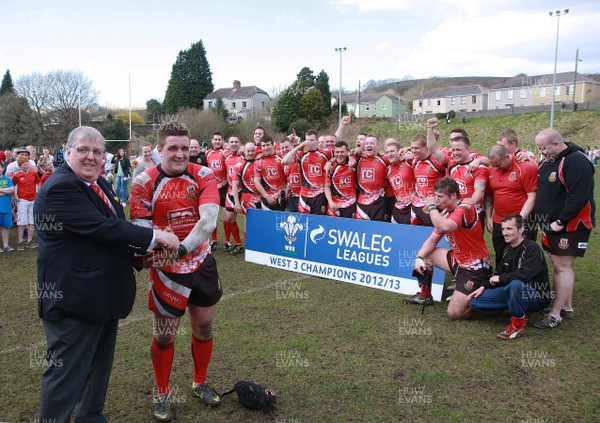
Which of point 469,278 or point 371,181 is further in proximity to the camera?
point 371,181

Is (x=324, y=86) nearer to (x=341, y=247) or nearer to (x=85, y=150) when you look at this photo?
(x=341, y=247)

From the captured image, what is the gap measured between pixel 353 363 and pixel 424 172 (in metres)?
3.79

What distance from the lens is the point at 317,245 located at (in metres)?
8.30

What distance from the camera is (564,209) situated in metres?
5.63

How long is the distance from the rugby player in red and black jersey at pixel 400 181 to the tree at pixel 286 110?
4349cm

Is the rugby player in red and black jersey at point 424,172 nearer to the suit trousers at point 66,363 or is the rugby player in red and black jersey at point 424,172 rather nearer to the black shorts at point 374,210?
the black shorts at point 374,210

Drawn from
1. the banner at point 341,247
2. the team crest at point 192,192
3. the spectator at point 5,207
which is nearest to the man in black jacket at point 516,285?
the banner at point 341,247

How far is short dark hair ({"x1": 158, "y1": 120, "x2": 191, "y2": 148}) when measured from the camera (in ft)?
11.8

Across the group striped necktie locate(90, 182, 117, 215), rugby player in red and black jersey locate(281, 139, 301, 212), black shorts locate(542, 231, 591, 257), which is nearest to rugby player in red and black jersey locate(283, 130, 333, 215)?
rugby player in red and black jersey locate(281, 139, 301, 212)

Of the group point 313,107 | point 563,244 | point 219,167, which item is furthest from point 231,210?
point 313,107

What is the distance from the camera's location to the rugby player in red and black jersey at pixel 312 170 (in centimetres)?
899

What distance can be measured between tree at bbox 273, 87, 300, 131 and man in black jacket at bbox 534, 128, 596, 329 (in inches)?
1809

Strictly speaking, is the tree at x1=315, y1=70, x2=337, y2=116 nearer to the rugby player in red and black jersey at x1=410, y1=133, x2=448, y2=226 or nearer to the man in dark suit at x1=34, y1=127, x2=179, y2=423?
the rugby player in red and black jersey at x1=410, y1=133, x2=448, y2=226

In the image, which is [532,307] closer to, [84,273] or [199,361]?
[199,361]
